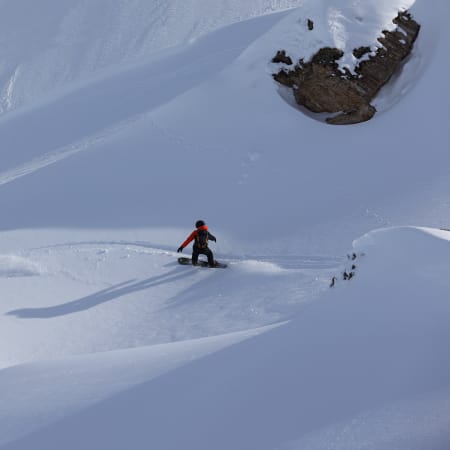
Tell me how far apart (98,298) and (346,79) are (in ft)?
25.2

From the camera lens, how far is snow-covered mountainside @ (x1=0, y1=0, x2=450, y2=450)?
17.0ft

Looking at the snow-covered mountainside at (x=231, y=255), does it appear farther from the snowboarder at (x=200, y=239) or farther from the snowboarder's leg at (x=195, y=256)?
the snowboarder at (x=200, y=239)

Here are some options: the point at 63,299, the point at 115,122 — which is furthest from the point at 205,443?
the point at 115,122

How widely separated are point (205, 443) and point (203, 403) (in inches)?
17.0

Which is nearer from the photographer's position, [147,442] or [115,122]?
[147,442]

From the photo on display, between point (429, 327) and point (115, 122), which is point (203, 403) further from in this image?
point (115, 122)

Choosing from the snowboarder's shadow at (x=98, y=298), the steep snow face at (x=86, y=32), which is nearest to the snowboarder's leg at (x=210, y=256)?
the snowboarder's shadow at (x=98, y=298)

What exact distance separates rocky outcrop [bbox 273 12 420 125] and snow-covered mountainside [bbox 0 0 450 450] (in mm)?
280

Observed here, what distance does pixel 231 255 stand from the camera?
12328mm

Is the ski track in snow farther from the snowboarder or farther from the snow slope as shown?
the snow slope

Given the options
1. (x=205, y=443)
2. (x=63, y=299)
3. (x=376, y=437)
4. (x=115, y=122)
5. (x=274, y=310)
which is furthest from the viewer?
(x=115, y=122)

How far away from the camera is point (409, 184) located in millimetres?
13445

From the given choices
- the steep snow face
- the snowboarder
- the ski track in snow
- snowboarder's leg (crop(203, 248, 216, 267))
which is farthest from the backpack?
the steep snow face

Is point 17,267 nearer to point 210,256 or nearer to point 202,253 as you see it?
point 202,253
